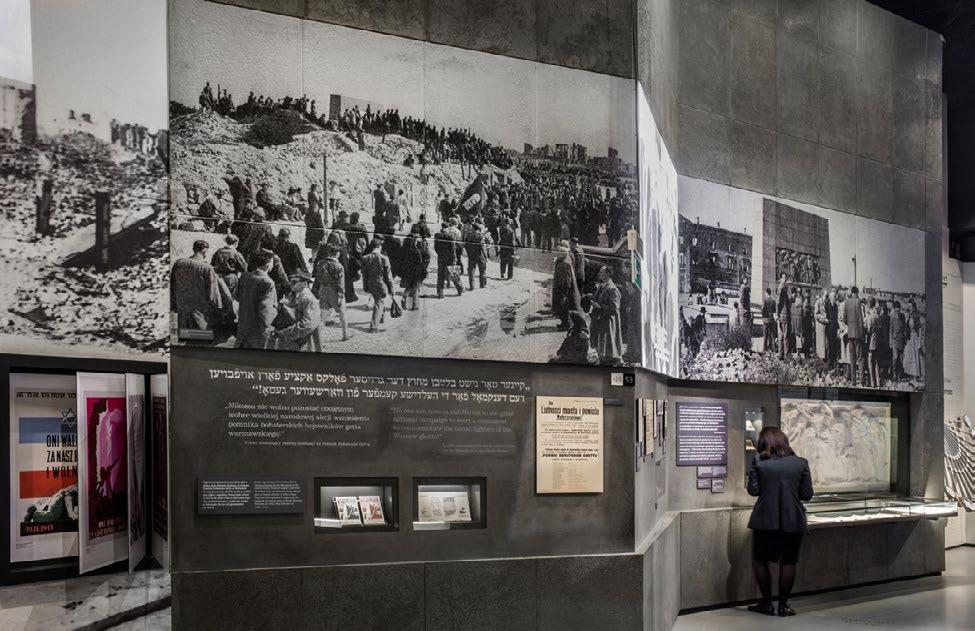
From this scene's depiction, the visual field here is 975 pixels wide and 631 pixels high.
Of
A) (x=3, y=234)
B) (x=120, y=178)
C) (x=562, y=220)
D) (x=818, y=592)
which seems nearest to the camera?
(x=3, y=234)

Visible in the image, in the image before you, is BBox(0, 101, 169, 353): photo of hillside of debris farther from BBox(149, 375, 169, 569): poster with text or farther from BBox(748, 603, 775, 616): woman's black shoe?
BBox(748, 603, 775, 616): woman's black shoe

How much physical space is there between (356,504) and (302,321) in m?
1.35

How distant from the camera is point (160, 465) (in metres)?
6.30

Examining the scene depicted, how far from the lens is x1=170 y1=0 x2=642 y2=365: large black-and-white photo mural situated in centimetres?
663

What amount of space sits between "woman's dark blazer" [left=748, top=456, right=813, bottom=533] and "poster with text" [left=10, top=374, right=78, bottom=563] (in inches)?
268

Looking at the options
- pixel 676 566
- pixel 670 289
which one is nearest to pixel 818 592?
pixel 676 566

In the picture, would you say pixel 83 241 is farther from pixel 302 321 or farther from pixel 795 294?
pixel 795 294

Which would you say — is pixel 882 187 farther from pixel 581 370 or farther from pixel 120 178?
pixel 120 178

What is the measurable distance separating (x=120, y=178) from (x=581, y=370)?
359 cm

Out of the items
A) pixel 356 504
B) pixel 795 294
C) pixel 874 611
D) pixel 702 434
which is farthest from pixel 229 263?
pixel 874 611

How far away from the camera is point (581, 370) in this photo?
773 cm

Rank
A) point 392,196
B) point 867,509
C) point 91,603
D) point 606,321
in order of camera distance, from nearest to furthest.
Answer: point 91,603 → point 392,196 → point 606,321 → point 867,509

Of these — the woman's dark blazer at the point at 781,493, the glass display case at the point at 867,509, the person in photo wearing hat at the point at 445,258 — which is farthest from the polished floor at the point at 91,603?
the glass display case at the point at 867,509

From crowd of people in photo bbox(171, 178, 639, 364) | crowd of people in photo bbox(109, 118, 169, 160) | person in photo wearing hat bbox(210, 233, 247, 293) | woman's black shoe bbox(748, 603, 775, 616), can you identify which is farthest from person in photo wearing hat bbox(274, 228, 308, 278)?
woman's black shoe bbox(748, 603, 775, 616)
